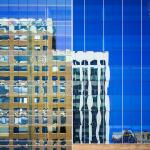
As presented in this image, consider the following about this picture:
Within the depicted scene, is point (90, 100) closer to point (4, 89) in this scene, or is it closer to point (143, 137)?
point (143, 137)

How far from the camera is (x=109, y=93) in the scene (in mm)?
14711

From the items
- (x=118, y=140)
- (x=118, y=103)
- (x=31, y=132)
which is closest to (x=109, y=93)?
(x=118, y=103)

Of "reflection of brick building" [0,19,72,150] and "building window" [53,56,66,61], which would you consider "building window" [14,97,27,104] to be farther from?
"building window" [53,56,66,61]

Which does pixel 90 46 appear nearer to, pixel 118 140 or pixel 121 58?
pixel 121 58

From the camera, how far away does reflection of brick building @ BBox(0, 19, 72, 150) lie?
14.8 m

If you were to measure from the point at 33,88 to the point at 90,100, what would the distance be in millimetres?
1744

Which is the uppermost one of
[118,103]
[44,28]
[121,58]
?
[44,28]

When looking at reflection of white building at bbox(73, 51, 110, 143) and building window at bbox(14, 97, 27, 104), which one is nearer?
reflection of white building at bbox(73, 51, 110, 143)

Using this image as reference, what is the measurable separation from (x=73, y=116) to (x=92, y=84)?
1.11 metres

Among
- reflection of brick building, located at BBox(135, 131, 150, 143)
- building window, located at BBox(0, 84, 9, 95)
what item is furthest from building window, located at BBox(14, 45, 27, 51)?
reflection of brick building, located at BBox(135, 131, 150, 143)

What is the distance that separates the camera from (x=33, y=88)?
14.9 m

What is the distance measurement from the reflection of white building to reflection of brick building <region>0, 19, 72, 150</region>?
0.24 meters

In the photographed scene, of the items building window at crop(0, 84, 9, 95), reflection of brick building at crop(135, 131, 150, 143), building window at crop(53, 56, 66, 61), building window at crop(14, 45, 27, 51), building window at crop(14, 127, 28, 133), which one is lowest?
reflection of brick building at crop(135, 131, 150, 143)

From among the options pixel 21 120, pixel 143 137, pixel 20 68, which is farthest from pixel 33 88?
pixel 143 137
